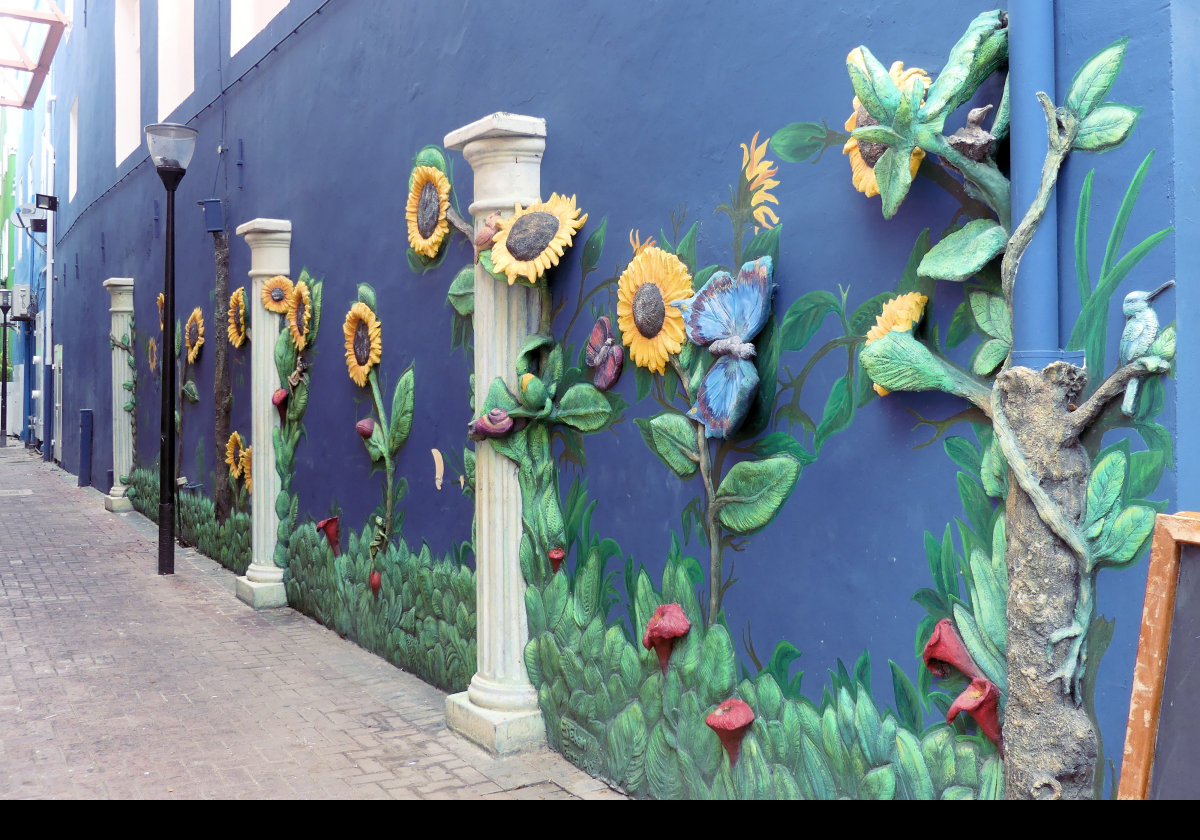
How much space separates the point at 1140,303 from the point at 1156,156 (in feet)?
1.01

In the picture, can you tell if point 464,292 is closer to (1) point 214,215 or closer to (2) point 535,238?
(2) point 535,238

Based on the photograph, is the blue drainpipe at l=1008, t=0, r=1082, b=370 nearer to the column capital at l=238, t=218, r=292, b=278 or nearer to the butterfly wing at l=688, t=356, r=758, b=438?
the butterfly wing at l=688, t=356, r=758, b=438

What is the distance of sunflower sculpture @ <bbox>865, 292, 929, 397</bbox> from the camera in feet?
9.27

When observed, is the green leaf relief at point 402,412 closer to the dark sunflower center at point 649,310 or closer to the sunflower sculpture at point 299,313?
the sunflower sculpture at point 299,313

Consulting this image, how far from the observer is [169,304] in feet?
30.9

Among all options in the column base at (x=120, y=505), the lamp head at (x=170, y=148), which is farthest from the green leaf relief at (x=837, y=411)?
the column base at (x=120, y=505)

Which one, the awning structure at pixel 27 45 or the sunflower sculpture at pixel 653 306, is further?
the awning structure at pixel 27 45

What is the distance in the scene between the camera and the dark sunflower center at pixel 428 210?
5500 millimetres

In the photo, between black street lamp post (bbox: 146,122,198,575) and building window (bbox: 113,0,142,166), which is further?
building window (bbox: 113,0,142,166)

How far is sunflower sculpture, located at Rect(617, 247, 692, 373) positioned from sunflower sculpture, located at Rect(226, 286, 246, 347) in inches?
216

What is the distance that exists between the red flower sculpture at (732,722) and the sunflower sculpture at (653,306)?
1.14m

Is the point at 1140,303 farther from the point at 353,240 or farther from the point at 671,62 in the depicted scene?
the point at 353,240

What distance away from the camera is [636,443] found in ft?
13.3

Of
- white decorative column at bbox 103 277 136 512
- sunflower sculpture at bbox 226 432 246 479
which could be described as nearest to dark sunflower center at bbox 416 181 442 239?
sunflower sculpture at bbox 226 432 246 479
